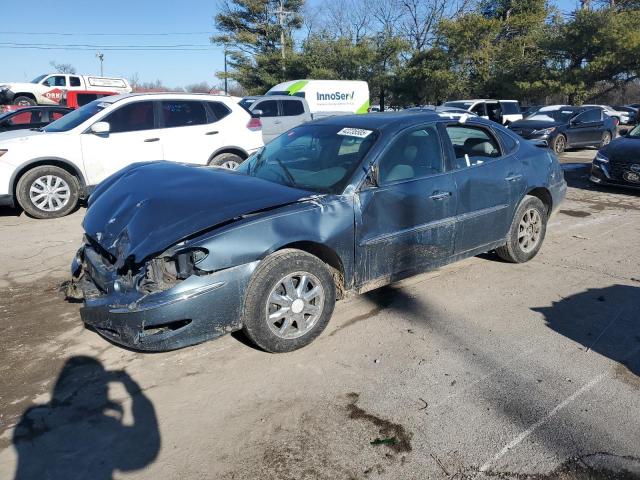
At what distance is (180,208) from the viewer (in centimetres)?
333

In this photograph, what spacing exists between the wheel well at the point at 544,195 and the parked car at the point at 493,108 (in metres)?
13.0

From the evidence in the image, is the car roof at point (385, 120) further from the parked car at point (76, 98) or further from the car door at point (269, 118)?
the parked car at point (76, 98)

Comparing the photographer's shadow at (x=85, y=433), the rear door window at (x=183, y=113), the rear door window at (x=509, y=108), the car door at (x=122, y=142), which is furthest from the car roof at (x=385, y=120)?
the rear door window at (x=509, y=108)

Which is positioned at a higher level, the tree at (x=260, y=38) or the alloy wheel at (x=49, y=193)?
the tree at (x=260, y=38)

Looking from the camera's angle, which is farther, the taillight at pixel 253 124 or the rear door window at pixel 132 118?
the taillight at pixel 253 124

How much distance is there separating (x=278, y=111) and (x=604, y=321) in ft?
39.4

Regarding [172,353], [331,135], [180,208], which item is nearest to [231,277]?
→ [180,208]

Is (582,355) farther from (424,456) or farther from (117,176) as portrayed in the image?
(117,176)

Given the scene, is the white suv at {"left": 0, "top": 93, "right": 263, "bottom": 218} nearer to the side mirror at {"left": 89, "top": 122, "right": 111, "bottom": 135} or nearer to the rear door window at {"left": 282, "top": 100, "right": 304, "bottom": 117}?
the side mirror at {"left": 89, "top": 122, "right": 111, "bottom": 135}

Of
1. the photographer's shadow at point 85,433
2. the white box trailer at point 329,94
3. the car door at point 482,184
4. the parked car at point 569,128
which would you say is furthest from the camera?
the white box trailer at point 329,94

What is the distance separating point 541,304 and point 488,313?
544 millimetres

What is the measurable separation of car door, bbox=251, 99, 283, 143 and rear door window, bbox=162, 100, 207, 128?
5.08 metres

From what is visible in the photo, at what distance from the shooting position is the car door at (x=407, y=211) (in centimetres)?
378

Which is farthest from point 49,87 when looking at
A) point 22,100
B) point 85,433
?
point 85,433
